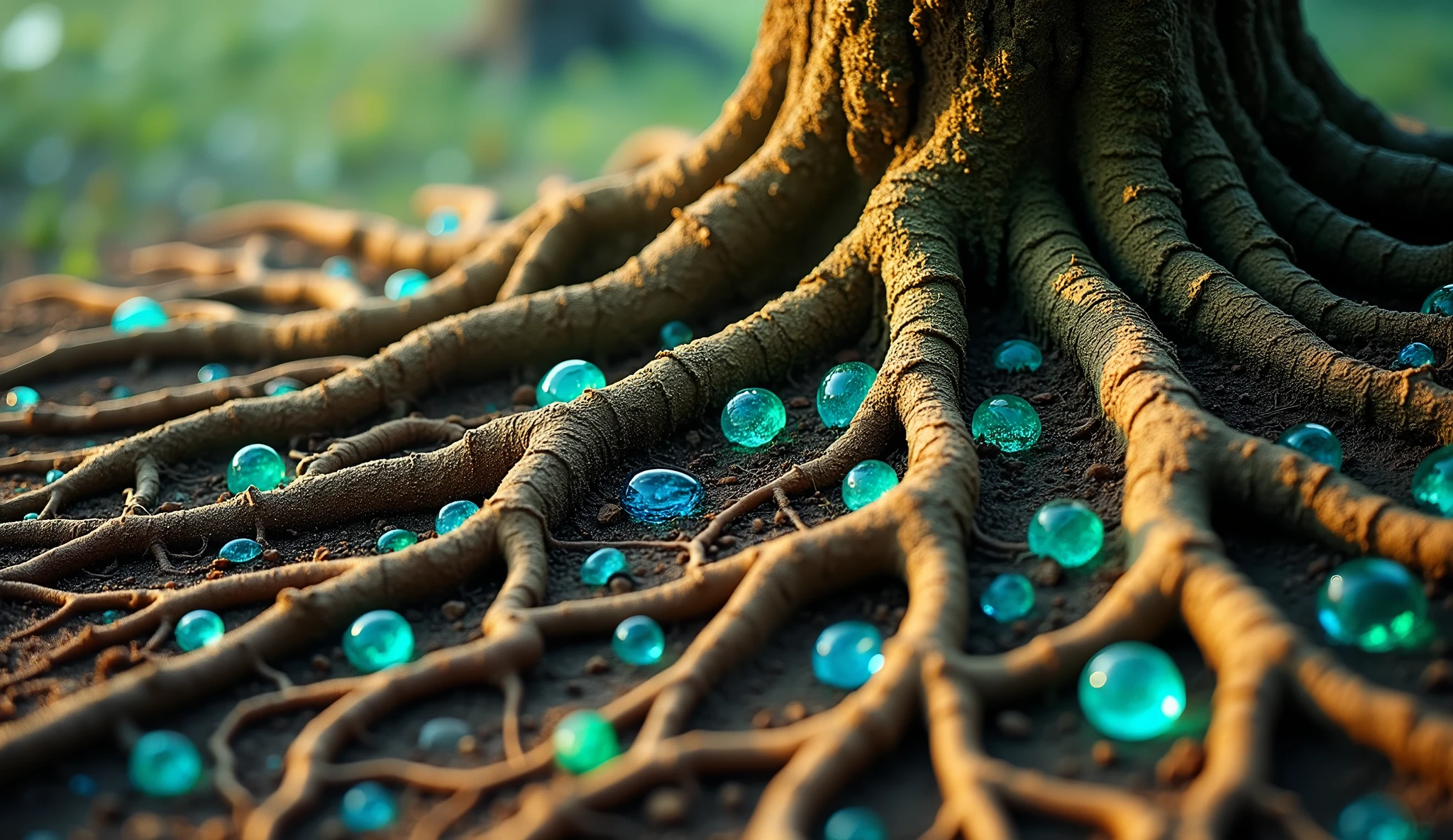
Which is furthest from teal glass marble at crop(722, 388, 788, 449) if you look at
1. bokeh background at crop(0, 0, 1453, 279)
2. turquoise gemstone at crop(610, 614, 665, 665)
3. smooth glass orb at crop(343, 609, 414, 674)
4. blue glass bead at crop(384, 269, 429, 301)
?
bokeh background at crop(0, 0, 1453, 279)

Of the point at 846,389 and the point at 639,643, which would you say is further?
the point at 846,389

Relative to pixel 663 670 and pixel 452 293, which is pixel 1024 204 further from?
pixel 452 293

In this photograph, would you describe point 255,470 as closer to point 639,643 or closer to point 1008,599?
point 639,643

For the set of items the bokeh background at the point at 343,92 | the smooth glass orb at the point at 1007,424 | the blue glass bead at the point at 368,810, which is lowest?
the blue glass bead at the point at 368,810

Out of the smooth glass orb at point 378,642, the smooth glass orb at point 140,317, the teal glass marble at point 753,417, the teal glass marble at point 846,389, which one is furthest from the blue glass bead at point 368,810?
the smooth glass orb at point 140,317

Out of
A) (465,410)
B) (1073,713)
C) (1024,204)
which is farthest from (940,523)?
(465,410)

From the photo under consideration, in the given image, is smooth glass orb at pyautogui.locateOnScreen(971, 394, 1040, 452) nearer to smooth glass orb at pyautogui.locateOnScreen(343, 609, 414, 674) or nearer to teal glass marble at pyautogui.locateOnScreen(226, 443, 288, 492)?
smooth glass orb at pyautogui.locateOnScreen(343, 609, 414, 674)

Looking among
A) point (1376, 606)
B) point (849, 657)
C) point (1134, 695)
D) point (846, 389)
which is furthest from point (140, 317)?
point (1376, 606)

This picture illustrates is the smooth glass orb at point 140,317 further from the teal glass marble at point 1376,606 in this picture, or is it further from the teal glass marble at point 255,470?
the teal glass marble at point 1376,606
